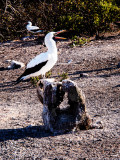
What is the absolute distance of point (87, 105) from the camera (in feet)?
19.2

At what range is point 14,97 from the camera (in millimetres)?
6637

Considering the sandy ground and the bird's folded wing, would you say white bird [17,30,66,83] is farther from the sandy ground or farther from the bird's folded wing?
the sandy ground

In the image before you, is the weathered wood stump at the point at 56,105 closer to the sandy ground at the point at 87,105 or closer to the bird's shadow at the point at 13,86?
the sandy ground at the point at 87,105

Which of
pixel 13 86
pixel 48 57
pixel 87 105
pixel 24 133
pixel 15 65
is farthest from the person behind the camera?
pixel 15 65

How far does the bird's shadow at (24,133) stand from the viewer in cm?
452

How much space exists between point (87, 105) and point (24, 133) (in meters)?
1.60

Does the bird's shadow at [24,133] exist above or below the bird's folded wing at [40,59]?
below

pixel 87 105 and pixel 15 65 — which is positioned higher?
pixel 87 105

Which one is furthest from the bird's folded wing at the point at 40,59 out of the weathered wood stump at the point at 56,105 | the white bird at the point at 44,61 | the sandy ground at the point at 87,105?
the weathered wood stump at the point at 56,105

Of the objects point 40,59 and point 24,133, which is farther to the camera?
point 40,59

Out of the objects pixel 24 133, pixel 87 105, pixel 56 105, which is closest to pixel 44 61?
pixel 87 105

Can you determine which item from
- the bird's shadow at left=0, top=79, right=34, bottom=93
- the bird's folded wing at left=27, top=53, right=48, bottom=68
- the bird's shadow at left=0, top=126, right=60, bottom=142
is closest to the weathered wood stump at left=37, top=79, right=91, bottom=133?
the bird's shadow at left=0, top=126, right=60, bottom=142

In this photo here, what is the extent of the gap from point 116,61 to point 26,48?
317 centimetres

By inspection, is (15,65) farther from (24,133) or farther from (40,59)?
(24,133)
